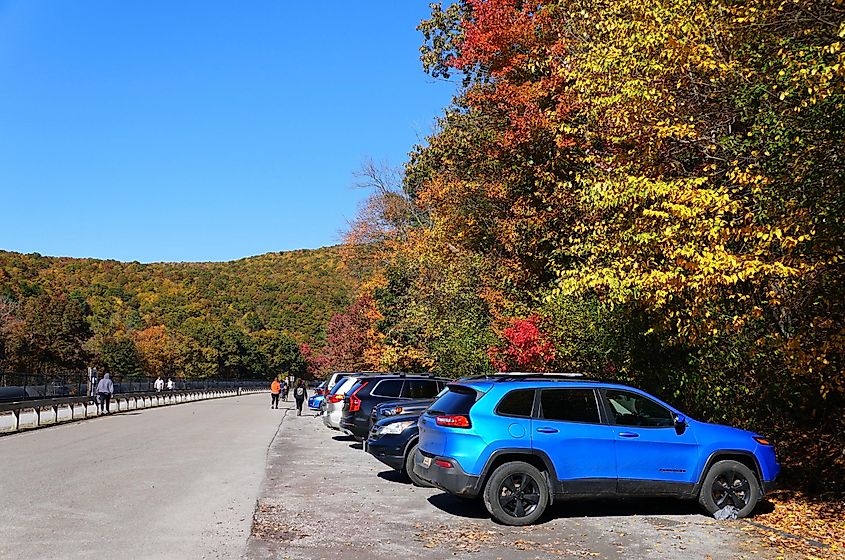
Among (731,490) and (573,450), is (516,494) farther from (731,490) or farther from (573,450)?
(731,490)

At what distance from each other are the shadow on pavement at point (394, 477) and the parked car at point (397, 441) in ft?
0.33

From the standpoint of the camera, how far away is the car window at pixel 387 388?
66.4 ft

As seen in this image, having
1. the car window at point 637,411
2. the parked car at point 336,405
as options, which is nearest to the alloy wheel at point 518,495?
the car window at point 637,411

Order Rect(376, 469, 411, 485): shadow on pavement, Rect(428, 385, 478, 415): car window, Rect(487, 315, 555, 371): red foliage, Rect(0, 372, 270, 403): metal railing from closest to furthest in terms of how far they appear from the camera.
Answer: Rect(428, 385, 478, 415): car window
Rect(376, 469, 411, 485): shadow on pavement
Rect(487, 315, 555, 371): red foliage
Rect(0, 372, 270, 403): metal railing

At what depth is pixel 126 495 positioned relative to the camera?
11.6m

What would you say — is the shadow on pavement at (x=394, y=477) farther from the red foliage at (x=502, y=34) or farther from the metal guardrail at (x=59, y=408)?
the red foliage at (x=502, y=34)

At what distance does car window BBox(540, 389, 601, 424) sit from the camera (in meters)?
10.2

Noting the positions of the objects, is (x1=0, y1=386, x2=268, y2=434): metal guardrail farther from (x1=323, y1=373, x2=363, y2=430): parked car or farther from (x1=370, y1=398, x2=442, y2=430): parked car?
(x1=370, y1=398, x2=442, y2=430): parked car

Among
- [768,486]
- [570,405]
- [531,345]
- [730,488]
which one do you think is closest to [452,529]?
[570,405]

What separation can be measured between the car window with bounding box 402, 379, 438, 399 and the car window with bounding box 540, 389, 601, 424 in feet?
33.1

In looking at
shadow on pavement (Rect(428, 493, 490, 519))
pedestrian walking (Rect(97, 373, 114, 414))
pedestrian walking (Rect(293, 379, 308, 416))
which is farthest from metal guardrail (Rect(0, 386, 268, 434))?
shadow on pavement (Rect(428, 493, 490, 519))

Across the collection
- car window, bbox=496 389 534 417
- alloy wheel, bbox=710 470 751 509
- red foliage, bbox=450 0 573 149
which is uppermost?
red foliage, bbox=450 0 573 149

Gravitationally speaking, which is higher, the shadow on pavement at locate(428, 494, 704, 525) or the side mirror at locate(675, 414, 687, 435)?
the side mirror at locate(675, 414, 687, 435)

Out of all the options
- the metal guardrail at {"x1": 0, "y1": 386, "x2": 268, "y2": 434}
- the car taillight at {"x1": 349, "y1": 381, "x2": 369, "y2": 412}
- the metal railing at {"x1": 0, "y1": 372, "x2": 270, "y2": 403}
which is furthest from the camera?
the metal railing at {"x1": 0, "y1": 372, "x2": 270, "y2": 403}
